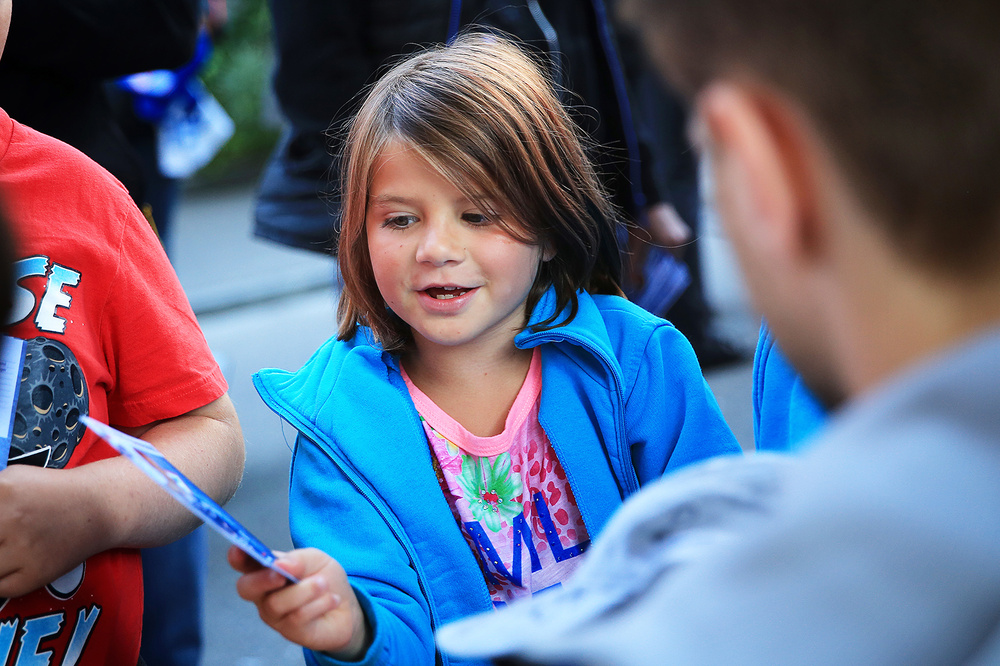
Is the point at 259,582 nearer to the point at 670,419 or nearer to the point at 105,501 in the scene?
the point at 105,501

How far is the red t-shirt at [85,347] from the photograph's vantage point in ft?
3.78

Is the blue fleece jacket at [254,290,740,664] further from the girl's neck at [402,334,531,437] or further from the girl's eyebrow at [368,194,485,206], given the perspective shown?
the girl's eyebrow at [368,194,485,206]

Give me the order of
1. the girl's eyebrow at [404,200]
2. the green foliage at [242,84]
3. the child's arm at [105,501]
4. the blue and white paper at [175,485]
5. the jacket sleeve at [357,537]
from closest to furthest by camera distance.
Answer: the blue and white paper at [175,485]
the child's arm at [105,501]
the jacket sleeve at [357,537]
the girl's eyebrow at [404,200]
the green foliage at [242,84]

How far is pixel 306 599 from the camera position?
971mm

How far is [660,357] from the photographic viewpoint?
1448 mm

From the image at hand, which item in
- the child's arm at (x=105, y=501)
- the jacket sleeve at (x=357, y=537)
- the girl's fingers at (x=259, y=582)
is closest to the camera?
the girl's fingers at (x=259, y=582)

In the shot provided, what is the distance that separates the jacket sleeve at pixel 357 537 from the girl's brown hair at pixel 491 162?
0.78ft

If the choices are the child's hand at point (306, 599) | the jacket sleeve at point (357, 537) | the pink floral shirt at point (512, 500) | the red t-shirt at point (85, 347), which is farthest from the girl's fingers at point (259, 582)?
the pink floral shirt at point (512, 500)

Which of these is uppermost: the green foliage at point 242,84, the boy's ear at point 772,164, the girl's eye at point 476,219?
the boy's ear at point 772,164

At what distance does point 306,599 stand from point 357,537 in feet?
1.06

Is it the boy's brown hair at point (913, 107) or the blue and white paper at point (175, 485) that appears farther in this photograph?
the blue and white paper at point (175, 485)

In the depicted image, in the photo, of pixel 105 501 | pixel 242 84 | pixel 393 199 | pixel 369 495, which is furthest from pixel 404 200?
pixel 242 84

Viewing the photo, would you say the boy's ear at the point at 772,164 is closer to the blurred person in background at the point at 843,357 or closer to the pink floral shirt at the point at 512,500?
the blurred person in background at the point at 843,357

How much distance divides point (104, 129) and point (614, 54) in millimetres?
1283
